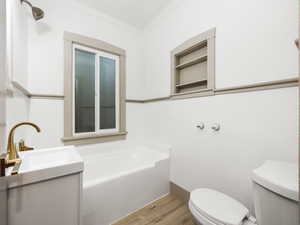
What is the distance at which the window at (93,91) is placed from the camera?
6.06 ft

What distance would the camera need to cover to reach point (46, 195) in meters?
0.73

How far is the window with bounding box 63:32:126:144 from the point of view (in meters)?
1.85

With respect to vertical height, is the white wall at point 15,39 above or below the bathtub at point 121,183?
above

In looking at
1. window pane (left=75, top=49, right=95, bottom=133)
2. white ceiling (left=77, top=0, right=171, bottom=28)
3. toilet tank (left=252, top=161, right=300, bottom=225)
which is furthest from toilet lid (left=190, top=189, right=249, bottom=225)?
white ceiling (left=77, top=0, right=171, bottom=28)

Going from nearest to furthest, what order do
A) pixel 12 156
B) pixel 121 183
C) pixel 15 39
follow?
pixel 12 156
pixel 15 39
pixel 121 183

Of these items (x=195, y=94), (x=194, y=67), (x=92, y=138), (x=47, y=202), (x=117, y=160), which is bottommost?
(x=117, y=160)

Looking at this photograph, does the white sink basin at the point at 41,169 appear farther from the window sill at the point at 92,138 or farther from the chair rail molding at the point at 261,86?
the chair rail molding at the point at 261,86

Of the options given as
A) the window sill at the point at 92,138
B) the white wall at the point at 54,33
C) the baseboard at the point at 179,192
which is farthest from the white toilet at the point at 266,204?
the white wall at the point at 54,33

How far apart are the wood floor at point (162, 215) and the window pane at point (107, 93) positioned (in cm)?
128

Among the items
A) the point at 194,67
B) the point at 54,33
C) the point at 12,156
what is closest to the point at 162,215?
the point at 12,156

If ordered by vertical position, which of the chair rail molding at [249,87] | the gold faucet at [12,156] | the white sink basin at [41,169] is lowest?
the white sink basin at [41,169]

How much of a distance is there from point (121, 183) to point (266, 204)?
3.90ft

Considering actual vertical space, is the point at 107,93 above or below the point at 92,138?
above

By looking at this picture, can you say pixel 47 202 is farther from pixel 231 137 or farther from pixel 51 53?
pixel 51 53
